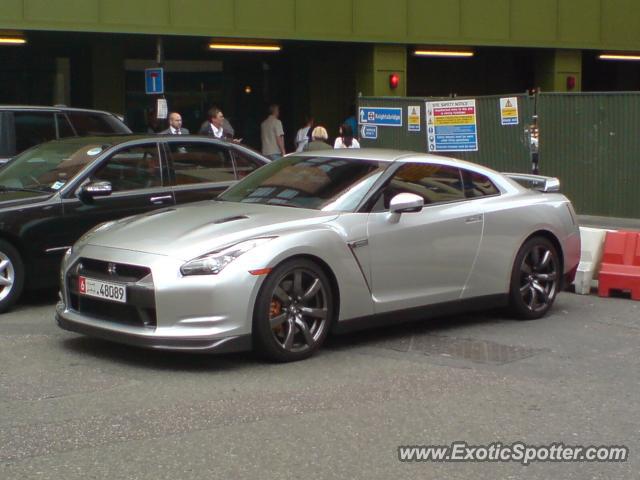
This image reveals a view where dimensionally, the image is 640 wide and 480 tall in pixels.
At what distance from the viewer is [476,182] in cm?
904

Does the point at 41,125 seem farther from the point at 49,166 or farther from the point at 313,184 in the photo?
the point at 313,184

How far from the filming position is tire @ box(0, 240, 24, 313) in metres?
9.25

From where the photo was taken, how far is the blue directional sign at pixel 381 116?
19.9 m

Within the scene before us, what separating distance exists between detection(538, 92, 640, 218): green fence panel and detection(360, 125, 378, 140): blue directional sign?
3.72 m

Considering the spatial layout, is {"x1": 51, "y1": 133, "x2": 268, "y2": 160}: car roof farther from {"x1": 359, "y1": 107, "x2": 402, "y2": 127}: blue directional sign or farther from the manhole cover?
{"x1": 359, "y1": 107, "x2": 402, "y2": 127}: blue directional sign

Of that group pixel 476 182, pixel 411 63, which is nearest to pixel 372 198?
pixel 476 182

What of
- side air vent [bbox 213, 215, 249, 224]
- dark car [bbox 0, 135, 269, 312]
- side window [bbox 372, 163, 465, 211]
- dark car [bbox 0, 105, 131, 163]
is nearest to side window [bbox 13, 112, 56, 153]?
dark car [bbox 0, 105, 131, 163]

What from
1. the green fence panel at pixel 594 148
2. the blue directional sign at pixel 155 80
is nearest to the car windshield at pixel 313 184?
the green fence panel at pixel 594 148

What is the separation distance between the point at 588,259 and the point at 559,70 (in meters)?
15.9

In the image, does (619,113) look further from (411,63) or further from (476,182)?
(411,63)

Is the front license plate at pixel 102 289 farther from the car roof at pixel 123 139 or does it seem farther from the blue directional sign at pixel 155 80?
the blue directional sign at pixel 155 80

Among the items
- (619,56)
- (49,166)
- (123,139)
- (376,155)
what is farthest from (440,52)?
(376,155)

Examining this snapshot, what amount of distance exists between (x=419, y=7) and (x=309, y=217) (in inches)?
660

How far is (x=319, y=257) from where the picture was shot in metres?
7.53
